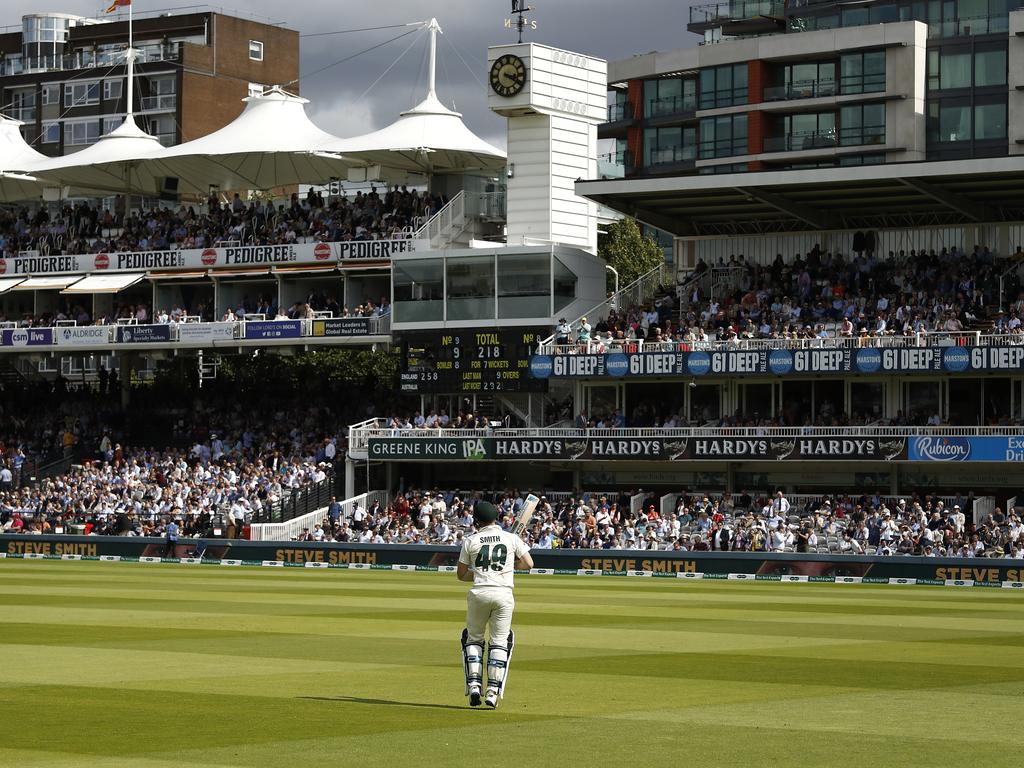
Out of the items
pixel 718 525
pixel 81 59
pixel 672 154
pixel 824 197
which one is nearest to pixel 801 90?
pixel 672 154

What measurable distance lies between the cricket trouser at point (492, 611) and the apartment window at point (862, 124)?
46.4 m

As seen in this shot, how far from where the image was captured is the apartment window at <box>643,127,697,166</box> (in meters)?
63.2

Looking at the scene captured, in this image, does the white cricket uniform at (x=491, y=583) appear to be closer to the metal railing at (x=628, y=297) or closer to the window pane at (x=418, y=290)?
the metal railing at (x=628, y=297)

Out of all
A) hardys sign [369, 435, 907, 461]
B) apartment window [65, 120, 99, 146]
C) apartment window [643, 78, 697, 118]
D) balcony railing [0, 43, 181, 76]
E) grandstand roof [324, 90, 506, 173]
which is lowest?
hardys sign [369, 435, 907, 461]

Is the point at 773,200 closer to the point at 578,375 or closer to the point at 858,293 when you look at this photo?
the point at 858,293

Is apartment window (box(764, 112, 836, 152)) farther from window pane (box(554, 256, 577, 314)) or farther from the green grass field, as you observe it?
the green grass field

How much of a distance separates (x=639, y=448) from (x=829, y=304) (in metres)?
6.54

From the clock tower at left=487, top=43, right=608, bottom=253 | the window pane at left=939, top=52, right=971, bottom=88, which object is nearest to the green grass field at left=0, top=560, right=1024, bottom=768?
the clock tower at left=487, top=43, right=608, bottom=253

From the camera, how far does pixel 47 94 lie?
88938 millimetres

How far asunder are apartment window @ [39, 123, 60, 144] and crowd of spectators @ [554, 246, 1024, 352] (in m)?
49.0

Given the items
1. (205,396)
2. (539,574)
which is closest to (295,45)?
(205,396)

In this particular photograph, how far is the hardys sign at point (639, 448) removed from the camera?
1676 inches

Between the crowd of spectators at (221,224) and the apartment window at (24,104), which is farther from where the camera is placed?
the apartment window at (24,104)

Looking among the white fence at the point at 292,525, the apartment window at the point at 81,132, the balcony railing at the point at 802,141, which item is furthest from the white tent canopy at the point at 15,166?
the balcony railing at the point at 802,141
